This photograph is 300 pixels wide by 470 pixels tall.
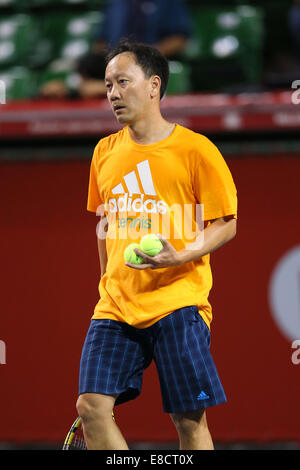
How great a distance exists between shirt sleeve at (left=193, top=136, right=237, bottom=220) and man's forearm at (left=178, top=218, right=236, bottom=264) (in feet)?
0.12

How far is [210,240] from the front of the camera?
257 cm

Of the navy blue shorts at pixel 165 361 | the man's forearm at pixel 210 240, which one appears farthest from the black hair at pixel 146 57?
the navy blue shorts at pixel 165 361

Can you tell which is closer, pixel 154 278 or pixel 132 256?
pixel 132 256

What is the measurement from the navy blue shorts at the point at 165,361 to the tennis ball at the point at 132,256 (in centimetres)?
26

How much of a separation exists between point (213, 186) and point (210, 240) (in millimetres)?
194

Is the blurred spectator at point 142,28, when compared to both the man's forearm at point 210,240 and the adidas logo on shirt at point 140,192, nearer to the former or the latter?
the adidas logo on shirt at point 140,192

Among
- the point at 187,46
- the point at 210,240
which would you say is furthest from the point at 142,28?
the point at 210,240

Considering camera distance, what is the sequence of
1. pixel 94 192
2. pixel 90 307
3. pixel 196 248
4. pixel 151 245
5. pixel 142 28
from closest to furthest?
pixel 151 245 → pixel 196 248 → pixel 94 192 → pixel 90 307 → pixel 142 28

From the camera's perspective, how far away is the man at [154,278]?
2590mm

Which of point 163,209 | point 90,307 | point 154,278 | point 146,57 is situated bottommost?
point 90,307

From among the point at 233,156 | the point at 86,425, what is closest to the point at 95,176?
the point at 86,425

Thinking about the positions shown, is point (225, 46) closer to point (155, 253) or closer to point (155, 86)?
point (155, 86)

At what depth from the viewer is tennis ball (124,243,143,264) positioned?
8.13 feet

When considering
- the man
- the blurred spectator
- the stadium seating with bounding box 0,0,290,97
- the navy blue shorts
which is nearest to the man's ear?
the man
